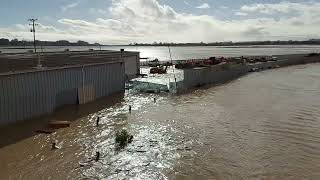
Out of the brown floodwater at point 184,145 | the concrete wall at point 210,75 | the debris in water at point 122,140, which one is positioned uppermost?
the concrete wall at point 210,75

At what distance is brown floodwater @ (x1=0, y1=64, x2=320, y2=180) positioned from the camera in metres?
18.8

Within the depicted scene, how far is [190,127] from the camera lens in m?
28.0

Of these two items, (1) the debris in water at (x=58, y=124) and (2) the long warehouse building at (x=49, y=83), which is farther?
(1) the debris in water at (x=58, y=124)

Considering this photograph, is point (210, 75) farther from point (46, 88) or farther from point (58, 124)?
point (58, 124)

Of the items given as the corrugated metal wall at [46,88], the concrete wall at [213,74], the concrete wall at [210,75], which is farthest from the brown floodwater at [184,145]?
the concrete wall at [210,75]

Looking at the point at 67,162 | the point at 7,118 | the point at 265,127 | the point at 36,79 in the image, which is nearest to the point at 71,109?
the point at 36,79

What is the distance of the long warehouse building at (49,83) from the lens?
26250mm

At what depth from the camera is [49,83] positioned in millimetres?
30188

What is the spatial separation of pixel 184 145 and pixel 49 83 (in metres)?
12.8

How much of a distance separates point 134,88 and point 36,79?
18.6 metres

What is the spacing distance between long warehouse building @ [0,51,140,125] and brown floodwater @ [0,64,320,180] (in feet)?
9.34

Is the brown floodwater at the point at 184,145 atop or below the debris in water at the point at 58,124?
below

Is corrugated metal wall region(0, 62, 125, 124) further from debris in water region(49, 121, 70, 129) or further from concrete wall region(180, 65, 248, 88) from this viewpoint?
concrete wall region(180, 65, 248, 88)

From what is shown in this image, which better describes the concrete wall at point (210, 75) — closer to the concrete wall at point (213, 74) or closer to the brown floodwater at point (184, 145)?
the concrete wall at point (213, 74)
